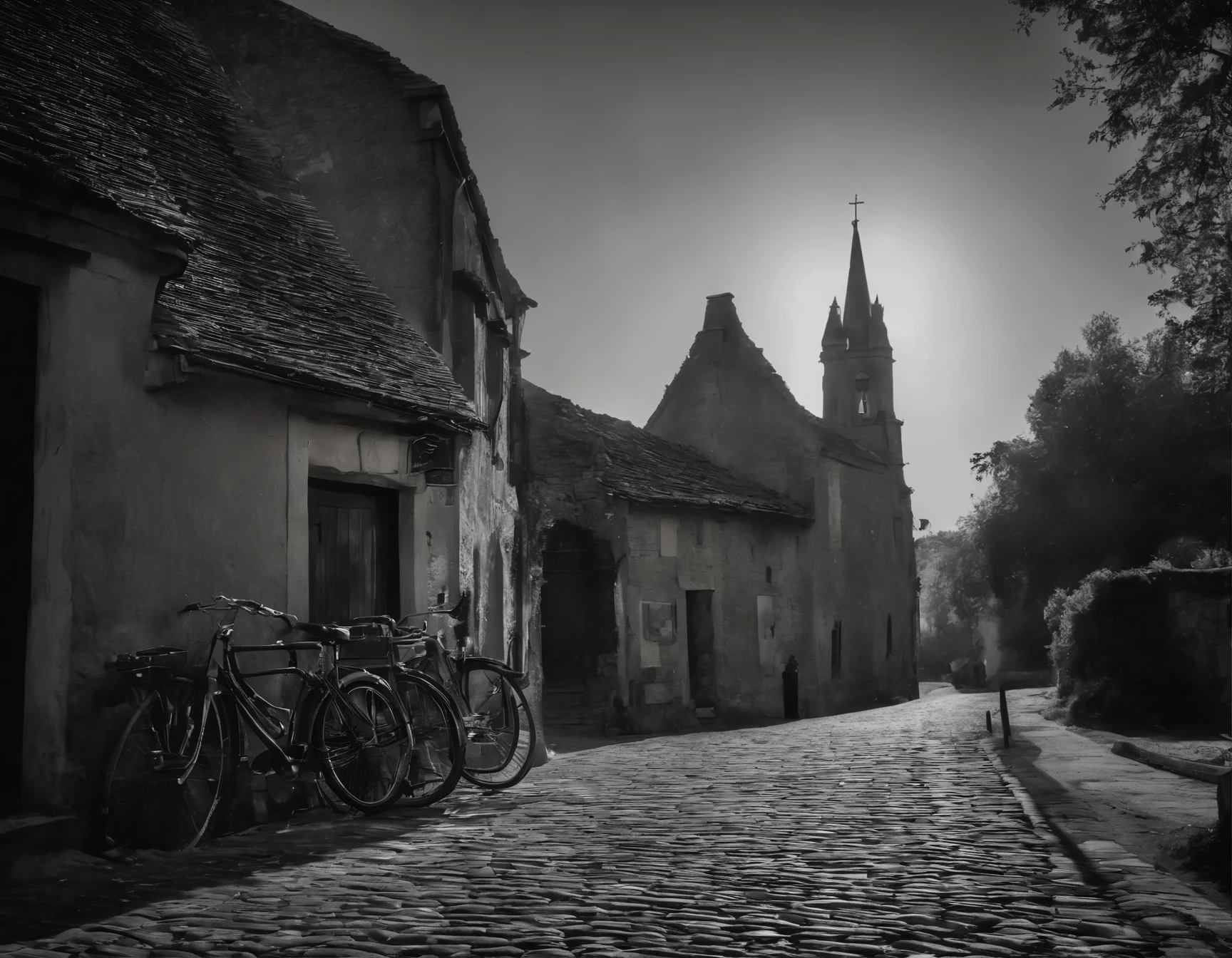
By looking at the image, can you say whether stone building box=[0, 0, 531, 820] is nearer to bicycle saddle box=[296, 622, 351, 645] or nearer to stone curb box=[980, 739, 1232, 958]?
bicycle saddle box=[296, 622, 351, 645]

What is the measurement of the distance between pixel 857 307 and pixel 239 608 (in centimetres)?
3973

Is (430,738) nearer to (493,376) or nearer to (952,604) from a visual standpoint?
(493,376)

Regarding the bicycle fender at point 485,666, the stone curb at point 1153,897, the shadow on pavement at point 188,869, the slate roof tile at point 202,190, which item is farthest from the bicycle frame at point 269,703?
the stone curb at point 1153,897

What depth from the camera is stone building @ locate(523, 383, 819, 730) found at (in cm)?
2106

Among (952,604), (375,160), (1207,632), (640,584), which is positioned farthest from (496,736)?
(952,604)

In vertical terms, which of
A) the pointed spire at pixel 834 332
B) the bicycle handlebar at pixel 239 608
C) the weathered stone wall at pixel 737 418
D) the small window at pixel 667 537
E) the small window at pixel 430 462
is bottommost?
the bicycle handlebar at pixel 239 608

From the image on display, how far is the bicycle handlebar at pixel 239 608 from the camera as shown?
7012 millimetres

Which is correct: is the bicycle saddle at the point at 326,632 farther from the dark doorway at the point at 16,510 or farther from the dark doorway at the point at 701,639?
the dark doorway at the point at 701,639

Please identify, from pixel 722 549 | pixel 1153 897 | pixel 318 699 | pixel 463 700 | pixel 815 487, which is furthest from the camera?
pixel 815 487

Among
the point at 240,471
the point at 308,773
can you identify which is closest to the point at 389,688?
the point at 308,773

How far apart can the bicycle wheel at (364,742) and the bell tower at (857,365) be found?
33.1 metres

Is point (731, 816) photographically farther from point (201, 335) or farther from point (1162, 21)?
point (1162, 21)

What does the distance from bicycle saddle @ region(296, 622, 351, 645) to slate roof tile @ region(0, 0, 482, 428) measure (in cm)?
167

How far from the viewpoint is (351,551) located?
941 cm
